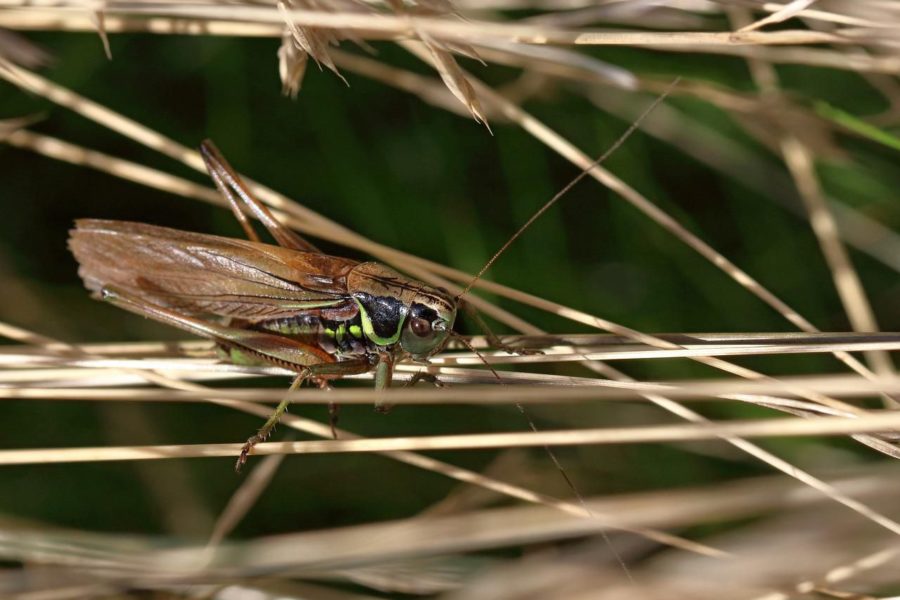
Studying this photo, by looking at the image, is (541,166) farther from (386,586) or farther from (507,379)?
(386,586)

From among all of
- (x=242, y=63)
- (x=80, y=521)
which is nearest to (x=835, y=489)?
(x=80, y=521)

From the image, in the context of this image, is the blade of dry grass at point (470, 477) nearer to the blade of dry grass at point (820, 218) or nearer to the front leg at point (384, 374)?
the front leg at point (384, 374)

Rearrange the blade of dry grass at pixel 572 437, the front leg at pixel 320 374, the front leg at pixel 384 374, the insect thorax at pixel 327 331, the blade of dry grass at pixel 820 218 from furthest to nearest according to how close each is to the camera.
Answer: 1. the blade of dry grass at pixel 820 218
2. the insect thorax at pixel 327 331
3. the front leg at pixel 384 374
4. the front leg at pixel 320 374
5. the blade of dry grass at pixel 572 437

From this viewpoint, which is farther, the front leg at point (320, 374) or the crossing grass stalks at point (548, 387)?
the front leg at point (320, 374)

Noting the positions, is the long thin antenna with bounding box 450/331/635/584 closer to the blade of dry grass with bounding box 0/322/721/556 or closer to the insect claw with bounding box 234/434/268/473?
the blade of dry grass with bounding box 0/322/721/556

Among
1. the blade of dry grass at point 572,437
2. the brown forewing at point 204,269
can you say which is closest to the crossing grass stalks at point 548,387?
the blade of dry grass at point 572,437

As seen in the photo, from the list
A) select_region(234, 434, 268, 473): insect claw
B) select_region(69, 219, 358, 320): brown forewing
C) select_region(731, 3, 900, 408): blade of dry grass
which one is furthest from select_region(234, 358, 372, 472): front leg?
select_region(731, 3, 900, 408): blade of dry grass
